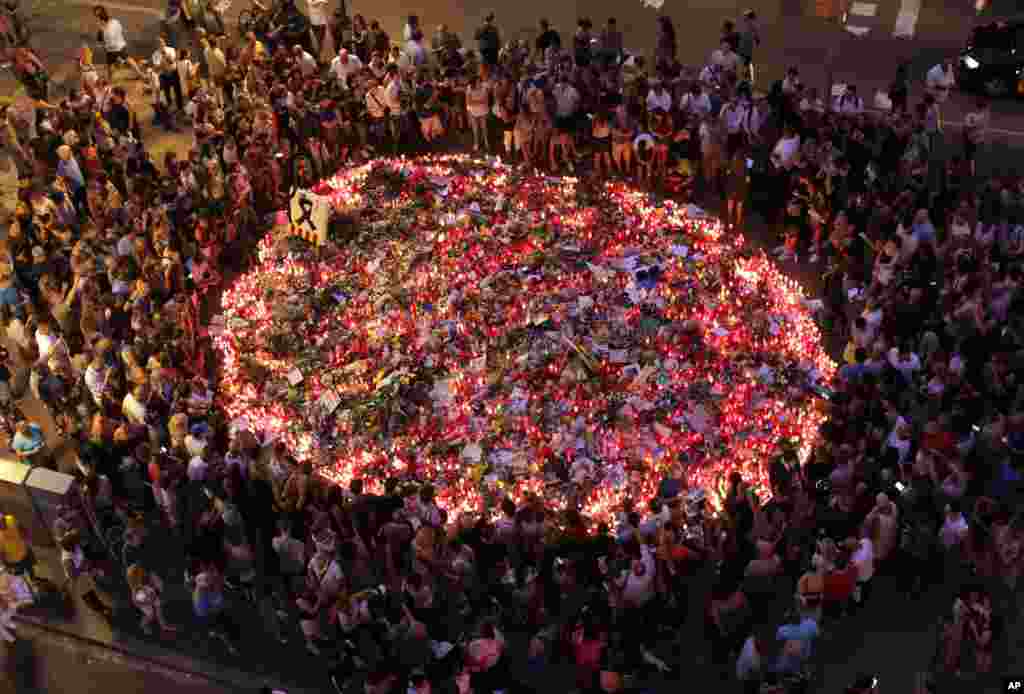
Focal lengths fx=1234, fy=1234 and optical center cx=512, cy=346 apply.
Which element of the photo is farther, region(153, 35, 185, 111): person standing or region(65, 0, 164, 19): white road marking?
region(65, 0, 164, 19): white road marking

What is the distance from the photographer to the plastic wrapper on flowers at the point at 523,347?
17.8 meters

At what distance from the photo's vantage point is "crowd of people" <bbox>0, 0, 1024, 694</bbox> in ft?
49.4

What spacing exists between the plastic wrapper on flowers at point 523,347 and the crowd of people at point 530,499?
0.65 meters

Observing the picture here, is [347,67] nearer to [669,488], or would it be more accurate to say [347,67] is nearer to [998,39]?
[669,488]

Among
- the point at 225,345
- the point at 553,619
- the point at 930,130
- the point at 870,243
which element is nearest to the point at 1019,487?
the point at 870,243

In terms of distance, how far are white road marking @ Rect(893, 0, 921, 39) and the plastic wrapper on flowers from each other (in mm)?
8741

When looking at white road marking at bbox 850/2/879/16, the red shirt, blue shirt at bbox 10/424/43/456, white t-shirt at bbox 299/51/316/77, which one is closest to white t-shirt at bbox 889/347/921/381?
the red shirt

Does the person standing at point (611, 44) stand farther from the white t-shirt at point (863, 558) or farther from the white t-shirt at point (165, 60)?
the white t-shirt at point (863, 558)

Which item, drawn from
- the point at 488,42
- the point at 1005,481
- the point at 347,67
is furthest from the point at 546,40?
the point at 1005,481

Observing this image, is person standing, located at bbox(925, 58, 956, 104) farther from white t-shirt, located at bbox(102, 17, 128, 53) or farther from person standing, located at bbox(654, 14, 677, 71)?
white t-shirt, located at bbox(102, 17, 128, 53)

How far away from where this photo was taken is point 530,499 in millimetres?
15969

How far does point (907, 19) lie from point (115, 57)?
1775 centimetres

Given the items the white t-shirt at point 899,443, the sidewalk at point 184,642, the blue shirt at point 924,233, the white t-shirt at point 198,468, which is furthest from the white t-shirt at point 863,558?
the white t-shirt at point 198,468

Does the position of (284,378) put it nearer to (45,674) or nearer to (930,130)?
(45,674)
